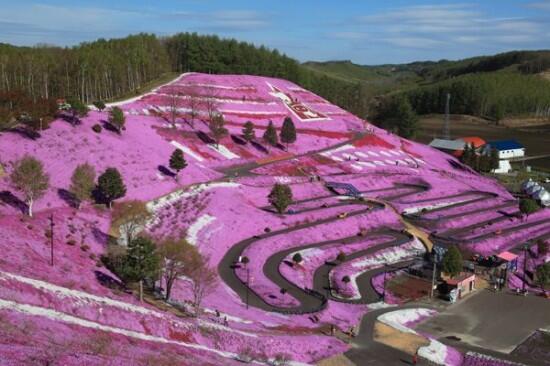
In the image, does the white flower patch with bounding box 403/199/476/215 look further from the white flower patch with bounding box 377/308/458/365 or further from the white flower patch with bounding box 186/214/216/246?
the white flower patch with bounding box 186/214/216/246

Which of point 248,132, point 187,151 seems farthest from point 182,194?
point 248,132

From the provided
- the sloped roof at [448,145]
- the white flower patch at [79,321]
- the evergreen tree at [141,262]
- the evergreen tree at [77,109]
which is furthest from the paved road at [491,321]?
the sloped roof at [448,145]

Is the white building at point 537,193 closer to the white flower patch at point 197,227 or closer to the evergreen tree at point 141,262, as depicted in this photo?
the white flower patch at point 197,227

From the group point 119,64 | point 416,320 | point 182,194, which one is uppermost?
point 119,64

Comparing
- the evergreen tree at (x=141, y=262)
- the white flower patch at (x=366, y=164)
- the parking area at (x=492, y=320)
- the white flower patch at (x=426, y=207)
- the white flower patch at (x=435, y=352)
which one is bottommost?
the parking area at (x=492, y=320)

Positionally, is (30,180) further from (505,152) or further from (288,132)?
(505,152)

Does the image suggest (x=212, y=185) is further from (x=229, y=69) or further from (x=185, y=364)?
(x=229, y=69)

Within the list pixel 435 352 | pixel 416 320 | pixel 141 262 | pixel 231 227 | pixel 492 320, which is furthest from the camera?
pixel 231 227
